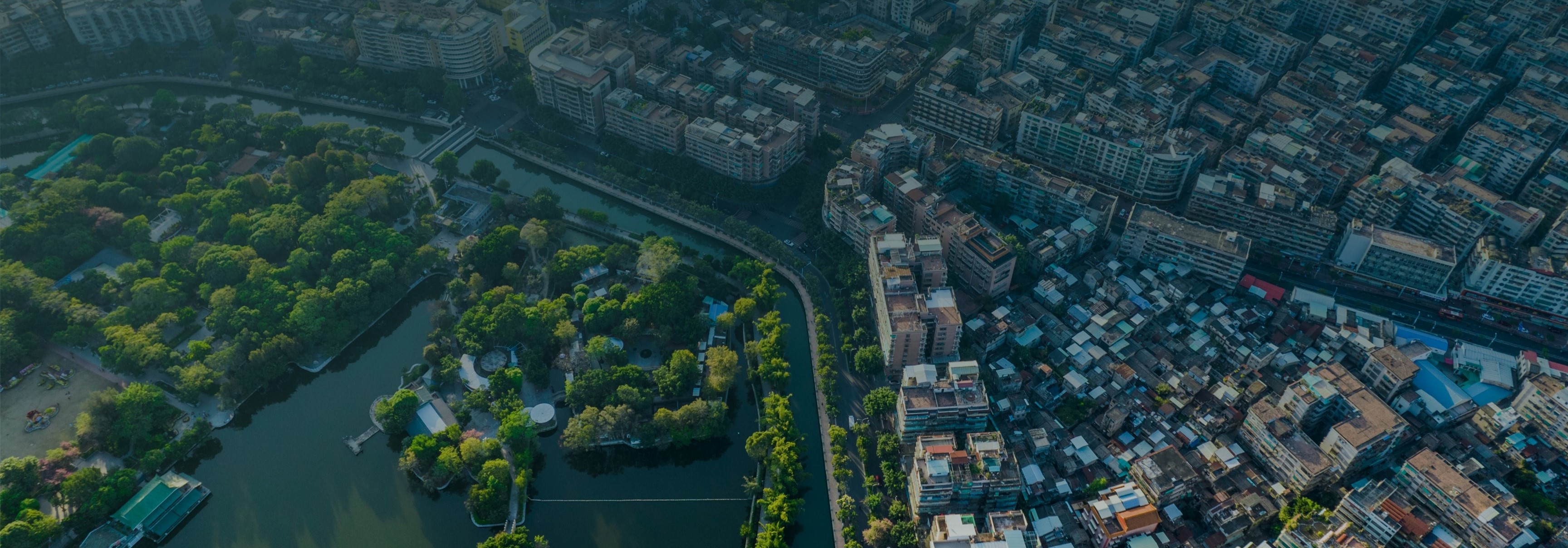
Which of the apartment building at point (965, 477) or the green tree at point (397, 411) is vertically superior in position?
the apartment building at point (965, 477)

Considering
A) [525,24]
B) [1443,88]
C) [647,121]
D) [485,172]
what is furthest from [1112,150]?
[525,24]

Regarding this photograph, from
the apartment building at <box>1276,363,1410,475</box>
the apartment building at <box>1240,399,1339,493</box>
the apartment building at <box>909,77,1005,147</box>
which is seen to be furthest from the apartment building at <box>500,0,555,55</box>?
the apartment building at <box>1276,363,1410,475</box>

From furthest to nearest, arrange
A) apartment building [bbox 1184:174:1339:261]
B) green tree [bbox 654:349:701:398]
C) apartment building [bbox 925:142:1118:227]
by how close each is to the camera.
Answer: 1. apartment building [bbox 925:142:1118:227]
2. apartment building [bbox 1184:174:1339:261]
3. green tree [bbox 654:349:701:398]

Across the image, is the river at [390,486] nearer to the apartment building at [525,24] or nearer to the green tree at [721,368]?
the green tree at [721,368]

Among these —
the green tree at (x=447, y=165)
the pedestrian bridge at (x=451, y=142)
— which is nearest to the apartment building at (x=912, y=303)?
the green tree at (x=447, y=165)

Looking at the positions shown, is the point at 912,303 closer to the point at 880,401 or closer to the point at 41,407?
the point at 880,401

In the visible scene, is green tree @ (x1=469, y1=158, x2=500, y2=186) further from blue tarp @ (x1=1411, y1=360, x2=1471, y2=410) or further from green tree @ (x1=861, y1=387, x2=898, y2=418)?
blue tarp @ (x1=1411, y1=360, x2=1471, y2=410)
